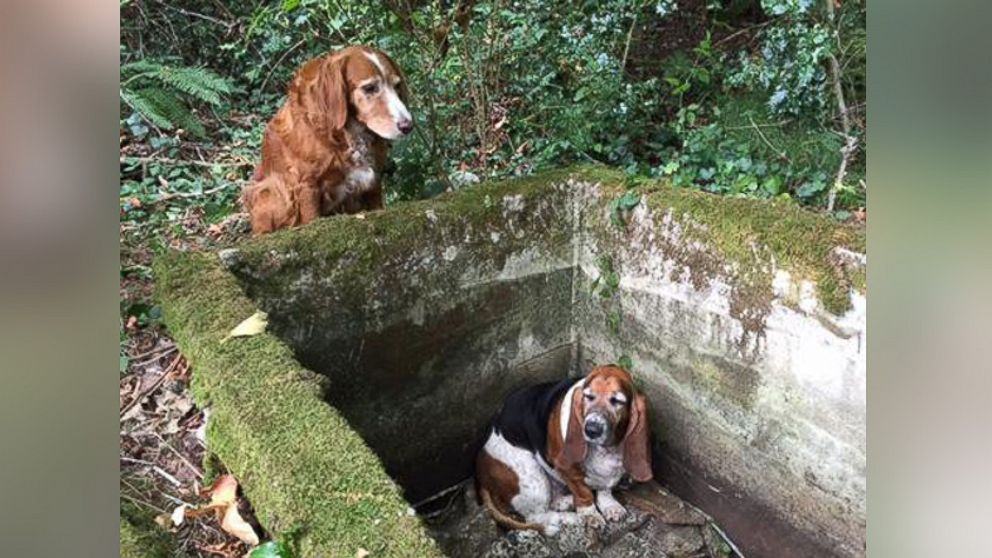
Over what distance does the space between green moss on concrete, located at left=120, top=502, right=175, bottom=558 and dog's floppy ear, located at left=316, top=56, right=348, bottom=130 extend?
2.06 m

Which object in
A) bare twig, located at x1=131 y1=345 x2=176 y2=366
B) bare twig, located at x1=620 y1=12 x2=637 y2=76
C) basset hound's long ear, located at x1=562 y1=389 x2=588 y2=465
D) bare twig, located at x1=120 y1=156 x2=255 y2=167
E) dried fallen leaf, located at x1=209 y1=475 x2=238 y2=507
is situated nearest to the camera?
dried fallen leaf, located at x1=209 y1=475 x2=238 y2=507

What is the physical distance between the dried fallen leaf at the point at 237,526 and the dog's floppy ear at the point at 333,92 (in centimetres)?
206

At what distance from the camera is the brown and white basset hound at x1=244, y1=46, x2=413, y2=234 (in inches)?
148

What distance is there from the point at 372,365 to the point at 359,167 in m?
Answer: 0.90

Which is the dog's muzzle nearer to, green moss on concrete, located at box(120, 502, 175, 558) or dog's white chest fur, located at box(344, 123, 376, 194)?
dog's white chest fur, located at box(344, 123, 376, 194)

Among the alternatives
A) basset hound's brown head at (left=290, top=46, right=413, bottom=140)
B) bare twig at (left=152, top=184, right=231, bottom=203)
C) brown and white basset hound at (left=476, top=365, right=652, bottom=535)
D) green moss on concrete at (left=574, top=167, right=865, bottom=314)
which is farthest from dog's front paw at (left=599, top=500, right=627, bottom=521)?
bare twig at (left=152, top=184, right=231, bottom=203)

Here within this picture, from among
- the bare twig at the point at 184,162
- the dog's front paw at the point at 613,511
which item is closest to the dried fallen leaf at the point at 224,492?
the dog's front paw at the point at 613,511

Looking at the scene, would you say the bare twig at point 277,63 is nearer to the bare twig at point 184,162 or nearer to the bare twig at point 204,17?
the bare twig at point 204,17

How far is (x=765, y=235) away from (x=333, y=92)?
1923mm

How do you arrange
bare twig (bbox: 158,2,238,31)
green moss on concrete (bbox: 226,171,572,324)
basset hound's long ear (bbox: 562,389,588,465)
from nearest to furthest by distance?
green moss on concrete (bbox: 226,171,572,324) → basset hound's long ear (bbox: 562,389,588,465) → bare twig (bbox: 158,2,238,31)

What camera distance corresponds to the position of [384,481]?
193cm

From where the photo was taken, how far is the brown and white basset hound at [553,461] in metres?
3.83

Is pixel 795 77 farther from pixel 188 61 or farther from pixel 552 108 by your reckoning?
pixel 188 61

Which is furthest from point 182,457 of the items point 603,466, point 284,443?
point 603,466
